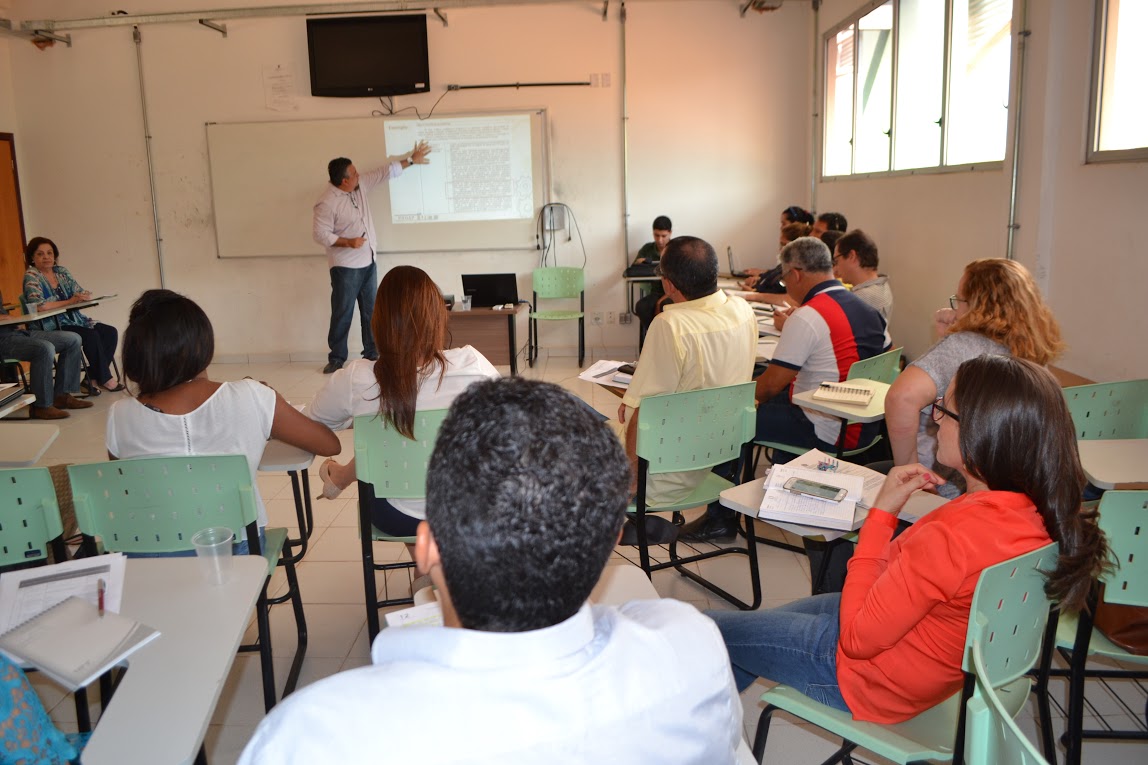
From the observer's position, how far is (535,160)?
7406 millimetres

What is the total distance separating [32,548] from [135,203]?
6635mm

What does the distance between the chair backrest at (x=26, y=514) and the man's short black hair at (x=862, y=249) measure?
149 inches

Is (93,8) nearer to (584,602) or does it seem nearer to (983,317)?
(983,317)

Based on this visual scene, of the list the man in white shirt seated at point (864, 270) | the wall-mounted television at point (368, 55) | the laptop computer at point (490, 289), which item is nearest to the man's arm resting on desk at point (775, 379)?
the man in white shirt seated at point (864, 270)

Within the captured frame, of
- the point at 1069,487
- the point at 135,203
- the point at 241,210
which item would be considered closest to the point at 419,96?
the point at 241,210

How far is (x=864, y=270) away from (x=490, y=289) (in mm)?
2920

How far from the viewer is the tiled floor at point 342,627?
2301 mm

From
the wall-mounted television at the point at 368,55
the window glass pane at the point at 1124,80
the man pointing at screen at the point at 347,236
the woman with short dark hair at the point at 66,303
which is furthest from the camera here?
the wall-mounted television at the point at 368,55

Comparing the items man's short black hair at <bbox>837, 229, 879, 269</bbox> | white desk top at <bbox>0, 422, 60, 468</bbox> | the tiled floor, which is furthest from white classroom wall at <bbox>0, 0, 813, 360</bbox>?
white desk top at <bbox>0, 422, 60, 468</bbox>

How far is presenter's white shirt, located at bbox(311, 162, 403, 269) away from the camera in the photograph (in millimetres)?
7004

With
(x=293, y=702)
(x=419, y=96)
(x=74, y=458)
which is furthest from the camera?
(x=419, y=96)

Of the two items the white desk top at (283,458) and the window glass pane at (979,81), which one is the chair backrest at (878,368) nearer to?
the window glass pane at (979,81)

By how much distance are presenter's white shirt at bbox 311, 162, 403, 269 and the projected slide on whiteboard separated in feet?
0.80

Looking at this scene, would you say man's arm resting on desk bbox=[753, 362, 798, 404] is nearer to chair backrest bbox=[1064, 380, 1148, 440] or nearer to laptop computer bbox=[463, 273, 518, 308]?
chair backrest bbox=[1064, 380, 1148, 440]
